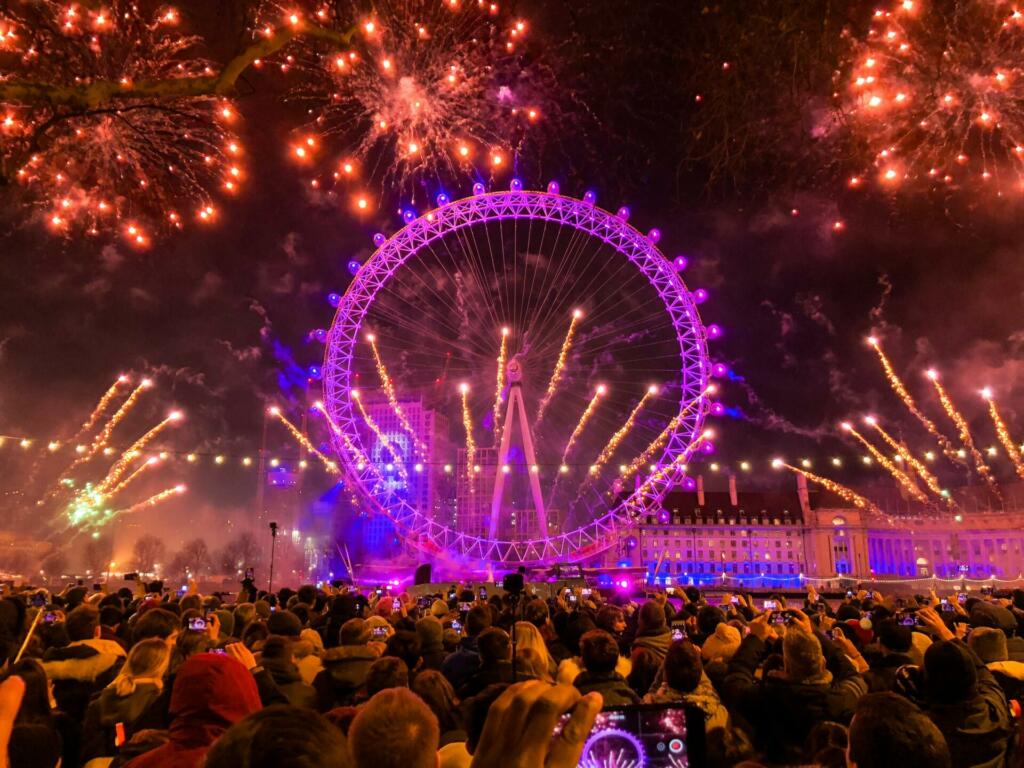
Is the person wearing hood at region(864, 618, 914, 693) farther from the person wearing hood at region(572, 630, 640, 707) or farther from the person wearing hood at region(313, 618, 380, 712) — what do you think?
the person wearing hood at region(313, 618, 380, 712)

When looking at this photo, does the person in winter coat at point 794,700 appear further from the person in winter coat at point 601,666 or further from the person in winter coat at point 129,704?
the person in winter coat at point 129,704

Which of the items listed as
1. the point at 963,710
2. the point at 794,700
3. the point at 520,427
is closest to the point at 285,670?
the point at 794,700

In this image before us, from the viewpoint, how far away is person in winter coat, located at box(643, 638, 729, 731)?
501cm

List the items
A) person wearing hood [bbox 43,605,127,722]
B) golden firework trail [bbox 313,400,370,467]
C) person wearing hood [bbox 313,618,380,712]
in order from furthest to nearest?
golden firework trail [bbox 313,400,370,467], person wearing hood [bbox 313,618,380,712], person wearing hood [bbox 43,605,127,722]

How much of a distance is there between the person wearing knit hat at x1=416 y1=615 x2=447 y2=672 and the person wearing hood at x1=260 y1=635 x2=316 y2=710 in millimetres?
1806

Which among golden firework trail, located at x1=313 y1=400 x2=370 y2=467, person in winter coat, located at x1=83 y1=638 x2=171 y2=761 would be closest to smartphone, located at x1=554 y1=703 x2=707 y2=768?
person in winter coat, located at x1=83 y1=638 x2=171 y2=761

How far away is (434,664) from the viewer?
305 inches

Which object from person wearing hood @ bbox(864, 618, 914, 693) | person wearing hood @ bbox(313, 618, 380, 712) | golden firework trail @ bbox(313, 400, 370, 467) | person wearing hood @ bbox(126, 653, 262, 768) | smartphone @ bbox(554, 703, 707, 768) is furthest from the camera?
golden firework trail @ bbox(313, 400, 370, 467)

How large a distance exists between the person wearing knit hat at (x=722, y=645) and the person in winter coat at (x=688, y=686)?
2441 mm

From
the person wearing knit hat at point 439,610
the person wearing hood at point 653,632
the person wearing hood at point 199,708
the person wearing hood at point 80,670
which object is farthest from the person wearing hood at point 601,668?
the person wearing knit hat at point 439,610

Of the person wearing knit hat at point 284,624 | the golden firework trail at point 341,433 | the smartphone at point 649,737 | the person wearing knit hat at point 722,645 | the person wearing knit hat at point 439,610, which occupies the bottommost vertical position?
the person wearing knit hat at point 439,610

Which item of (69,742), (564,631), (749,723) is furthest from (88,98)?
(564,631)

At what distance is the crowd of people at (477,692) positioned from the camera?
1981 mm

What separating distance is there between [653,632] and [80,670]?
5.53m
